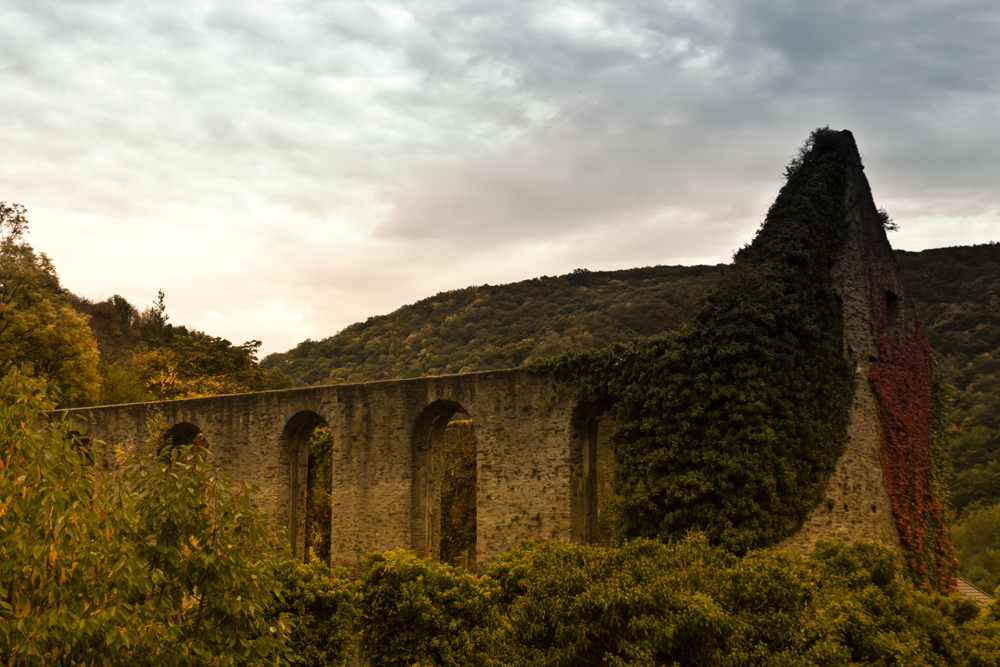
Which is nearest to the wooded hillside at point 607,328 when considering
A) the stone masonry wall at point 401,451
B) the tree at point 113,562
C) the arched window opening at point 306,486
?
the arched window opening at point 306,486

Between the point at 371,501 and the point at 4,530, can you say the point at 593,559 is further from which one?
the point at 371,501

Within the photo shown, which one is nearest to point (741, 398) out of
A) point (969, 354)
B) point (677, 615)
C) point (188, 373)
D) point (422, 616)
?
point (677, 615)

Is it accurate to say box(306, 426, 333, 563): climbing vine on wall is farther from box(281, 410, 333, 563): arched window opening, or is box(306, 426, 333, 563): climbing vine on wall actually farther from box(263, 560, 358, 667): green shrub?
box(263, 560, 358, 667): green shrub

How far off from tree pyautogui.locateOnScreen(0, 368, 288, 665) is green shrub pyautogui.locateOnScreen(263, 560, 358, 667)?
1.79 meters

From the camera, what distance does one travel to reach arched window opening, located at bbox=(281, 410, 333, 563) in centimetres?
1473

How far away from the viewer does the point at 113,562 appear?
4.88 meters

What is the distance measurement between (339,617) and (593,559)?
2802 millimetres

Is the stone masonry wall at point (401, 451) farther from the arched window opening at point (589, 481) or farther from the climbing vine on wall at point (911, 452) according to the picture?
the climbing vine on wall at point (911, 452)

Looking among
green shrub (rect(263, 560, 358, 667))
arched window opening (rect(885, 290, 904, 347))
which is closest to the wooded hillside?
arched window opening (rect(885, 290, 904, 347))

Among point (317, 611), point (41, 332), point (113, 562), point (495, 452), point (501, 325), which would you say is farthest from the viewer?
point (501, 325)

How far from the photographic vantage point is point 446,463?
55.3 ft

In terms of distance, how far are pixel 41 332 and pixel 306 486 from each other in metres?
13.8

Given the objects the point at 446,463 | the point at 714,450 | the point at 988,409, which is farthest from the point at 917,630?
the point at 988,409

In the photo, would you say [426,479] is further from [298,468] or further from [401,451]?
[298,468]
